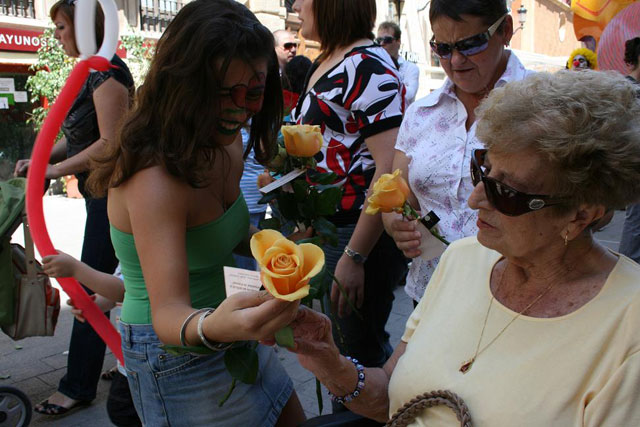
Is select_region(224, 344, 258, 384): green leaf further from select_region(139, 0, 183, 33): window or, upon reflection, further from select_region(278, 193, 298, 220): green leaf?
select_region(139, 0, 183, 33): window

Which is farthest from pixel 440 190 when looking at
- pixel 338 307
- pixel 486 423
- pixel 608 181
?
pixel 486 423

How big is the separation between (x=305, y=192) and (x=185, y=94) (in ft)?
1.79

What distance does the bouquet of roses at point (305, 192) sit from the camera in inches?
76.4

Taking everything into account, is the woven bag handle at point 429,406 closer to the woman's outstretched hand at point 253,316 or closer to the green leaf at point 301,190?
the woman's outstretched hand at point 253,316

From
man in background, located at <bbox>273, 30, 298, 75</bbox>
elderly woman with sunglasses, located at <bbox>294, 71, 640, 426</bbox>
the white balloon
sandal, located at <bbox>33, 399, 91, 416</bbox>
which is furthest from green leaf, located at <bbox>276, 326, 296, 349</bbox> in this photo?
man in background, located at <bbox>273, 30, 298, 75</bbox>

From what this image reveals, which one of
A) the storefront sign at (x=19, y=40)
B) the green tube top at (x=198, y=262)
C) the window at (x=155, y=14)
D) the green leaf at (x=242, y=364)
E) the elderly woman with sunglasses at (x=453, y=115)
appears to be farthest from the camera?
the window at (x=155, y=14)

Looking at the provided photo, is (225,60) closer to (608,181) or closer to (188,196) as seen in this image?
(188,196)

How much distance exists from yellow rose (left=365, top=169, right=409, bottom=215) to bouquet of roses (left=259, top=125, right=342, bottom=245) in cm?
16

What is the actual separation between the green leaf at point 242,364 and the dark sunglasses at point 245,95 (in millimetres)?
682

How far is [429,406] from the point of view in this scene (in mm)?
1546

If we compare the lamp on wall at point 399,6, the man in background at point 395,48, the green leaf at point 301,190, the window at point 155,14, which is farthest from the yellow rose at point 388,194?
the lamp on wall at point 399,6

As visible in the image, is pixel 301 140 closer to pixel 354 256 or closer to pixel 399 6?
pixel 354 256

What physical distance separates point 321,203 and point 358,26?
1.09m

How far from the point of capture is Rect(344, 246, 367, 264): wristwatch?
7.97ft
